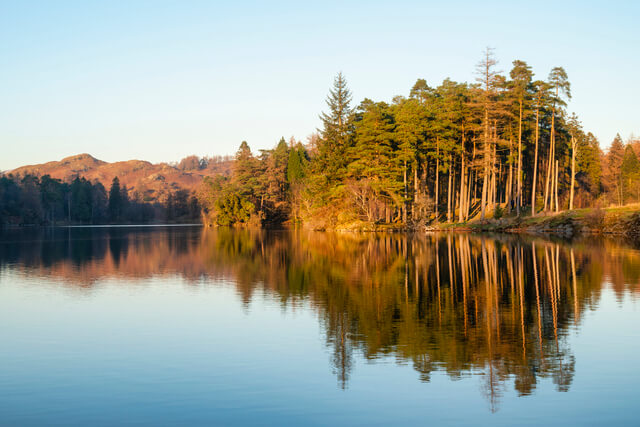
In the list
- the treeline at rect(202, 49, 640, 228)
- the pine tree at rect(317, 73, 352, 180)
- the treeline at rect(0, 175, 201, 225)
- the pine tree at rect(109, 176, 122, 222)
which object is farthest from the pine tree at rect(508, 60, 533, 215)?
the pine tree at rect(109, 176, 122, 222)

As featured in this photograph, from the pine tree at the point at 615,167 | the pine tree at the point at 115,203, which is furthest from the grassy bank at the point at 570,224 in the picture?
the pine tree at the point at 115,203

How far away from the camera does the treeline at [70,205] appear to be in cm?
12550

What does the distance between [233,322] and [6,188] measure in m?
135

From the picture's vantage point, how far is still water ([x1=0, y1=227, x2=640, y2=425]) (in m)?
7.07

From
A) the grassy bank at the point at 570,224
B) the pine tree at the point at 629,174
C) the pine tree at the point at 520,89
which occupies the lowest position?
the grassy bank at the point at 570,224

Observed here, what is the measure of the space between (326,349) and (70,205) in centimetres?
15584

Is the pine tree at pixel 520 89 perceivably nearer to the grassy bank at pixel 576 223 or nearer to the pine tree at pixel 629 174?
the grassy bank at pixel 576 223

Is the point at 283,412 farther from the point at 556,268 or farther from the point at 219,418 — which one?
the point at 556,268

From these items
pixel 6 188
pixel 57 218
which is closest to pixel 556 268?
pixel 6 188

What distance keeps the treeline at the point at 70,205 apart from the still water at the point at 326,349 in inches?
4719

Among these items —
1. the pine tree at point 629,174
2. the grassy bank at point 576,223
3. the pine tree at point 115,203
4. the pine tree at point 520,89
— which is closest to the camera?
the grassy bank at point 576,223

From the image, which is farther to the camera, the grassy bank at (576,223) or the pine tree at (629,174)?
the pine tree at (629,174)

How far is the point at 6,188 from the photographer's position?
413 ft

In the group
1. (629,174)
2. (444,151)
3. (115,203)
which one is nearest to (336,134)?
(444,151)
